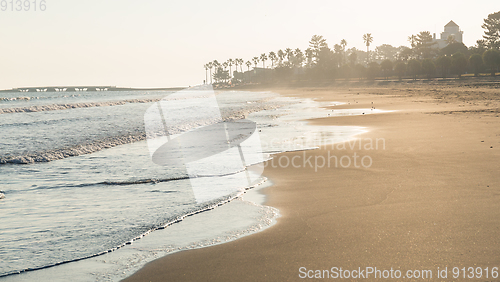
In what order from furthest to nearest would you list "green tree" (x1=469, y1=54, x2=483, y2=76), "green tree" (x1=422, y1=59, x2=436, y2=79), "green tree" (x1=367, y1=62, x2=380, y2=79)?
"green tree" (x1=367, y1=62, x2=380, y2=79) → "green tree" (x1=422, y1=59, x2=436, y2=79) → "green tree" (x1=469, y1=54, x2=483, y2=76)

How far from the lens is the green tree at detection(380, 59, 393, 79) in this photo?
85000 millimetres

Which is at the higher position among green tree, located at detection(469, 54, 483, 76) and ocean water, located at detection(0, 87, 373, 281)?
green tree, located at detection(469, 54, 483, 76)

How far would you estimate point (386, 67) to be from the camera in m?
85.4

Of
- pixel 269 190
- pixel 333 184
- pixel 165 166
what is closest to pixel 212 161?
pixel 165 166

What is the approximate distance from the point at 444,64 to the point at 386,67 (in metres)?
16.1

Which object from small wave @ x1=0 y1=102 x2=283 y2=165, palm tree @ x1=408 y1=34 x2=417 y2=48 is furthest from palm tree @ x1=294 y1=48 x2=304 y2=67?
small wave @ x1=0 y1=102 x2=283 y2=165

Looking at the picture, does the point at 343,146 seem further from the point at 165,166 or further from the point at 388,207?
the point at 388,207

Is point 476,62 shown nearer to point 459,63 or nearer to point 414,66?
point 459,63

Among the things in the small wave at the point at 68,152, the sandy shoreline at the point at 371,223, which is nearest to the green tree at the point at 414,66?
the small wave at the point at 68,152

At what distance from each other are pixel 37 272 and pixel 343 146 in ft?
28.7

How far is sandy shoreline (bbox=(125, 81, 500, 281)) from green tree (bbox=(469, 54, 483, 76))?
64.9 meters

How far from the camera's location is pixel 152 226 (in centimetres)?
509

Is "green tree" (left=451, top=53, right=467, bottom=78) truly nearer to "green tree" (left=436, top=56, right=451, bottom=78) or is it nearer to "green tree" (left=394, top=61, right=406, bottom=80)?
"green tree" (left=436, top=56, right=451, bottom=78)

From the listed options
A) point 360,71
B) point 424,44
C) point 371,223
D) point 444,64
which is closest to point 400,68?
point 444,64
